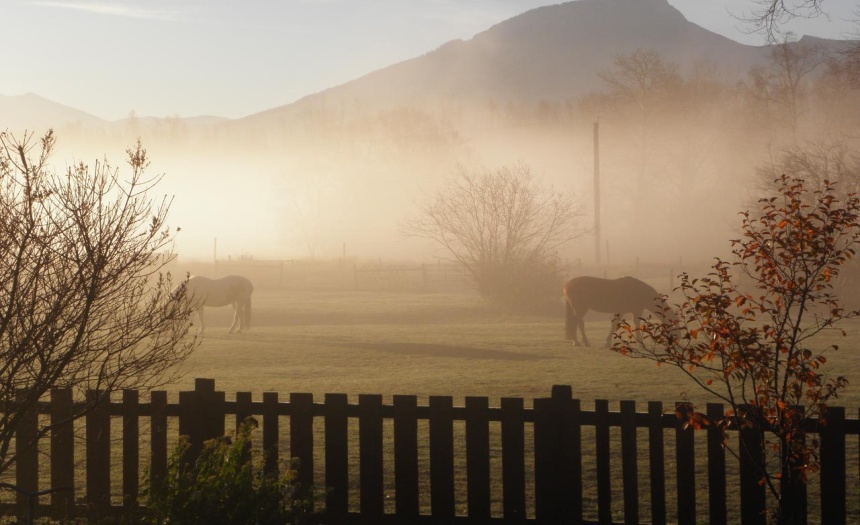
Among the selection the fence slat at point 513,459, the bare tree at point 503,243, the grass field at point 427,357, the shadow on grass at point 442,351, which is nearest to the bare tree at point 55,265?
the fence slat at point 513,459

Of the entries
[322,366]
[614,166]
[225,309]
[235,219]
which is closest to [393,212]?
[614,166]

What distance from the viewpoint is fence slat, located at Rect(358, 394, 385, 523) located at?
6469 mm

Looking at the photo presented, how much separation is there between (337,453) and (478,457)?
100cm

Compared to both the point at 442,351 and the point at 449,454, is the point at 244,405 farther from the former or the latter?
the point at 442,351

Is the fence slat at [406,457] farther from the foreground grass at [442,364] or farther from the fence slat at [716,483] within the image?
the fence slat at [716,483]

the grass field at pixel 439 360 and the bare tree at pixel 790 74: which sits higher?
the bare tree at pixel 790 74

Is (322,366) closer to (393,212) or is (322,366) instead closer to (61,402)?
(61,402)

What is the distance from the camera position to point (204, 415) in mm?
6730

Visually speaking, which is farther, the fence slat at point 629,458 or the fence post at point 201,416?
the fence post at point 201,416

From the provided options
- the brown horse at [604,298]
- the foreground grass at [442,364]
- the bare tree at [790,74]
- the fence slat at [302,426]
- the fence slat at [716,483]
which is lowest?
the foreground grass at [442,364]

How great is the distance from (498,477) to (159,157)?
10004 cm

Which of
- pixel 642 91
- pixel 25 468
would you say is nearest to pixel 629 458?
pixel 25 468

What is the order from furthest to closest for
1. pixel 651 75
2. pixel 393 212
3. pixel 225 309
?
pixel 393 212 → pixel 651 75 → pixel 225 309

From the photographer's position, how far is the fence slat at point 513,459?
6273 millimetres
